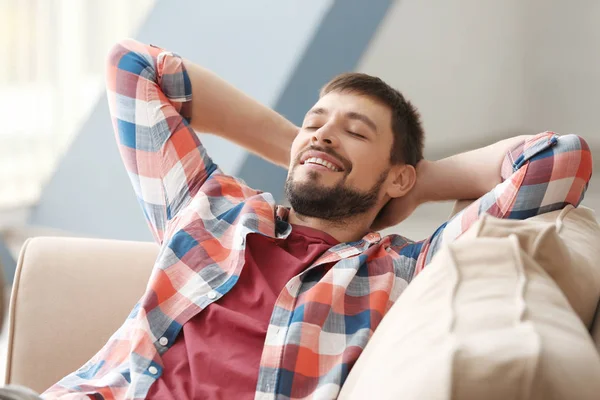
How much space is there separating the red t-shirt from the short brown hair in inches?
12.5

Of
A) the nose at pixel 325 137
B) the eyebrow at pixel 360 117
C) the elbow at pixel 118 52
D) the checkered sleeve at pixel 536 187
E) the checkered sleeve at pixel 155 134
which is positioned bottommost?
the checkered sleeve at pixel 155 134

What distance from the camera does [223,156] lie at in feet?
8.96

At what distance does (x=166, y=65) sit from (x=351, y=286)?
0.66 meters

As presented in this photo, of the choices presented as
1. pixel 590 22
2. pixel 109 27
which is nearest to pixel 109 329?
pixel 109 27

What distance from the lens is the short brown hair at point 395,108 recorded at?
5.56 feet

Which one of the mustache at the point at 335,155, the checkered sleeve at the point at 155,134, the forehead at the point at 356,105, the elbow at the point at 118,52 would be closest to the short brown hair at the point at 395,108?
the forehead at the point at 356,105

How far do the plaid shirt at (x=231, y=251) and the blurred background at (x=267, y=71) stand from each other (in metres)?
0.98

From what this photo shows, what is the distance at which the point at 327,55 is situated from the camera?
2699 millimetres

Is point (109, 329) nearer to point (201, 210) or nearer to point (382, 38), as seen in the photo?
point (201, 210)

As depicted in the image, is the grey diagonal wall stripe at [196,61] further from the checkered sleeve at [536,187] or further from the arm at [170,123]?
the checkered sleeve at [536,187]

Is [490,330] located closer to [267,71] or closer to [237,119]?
[237,119]

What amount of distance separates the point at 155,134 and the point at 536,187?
0.77 m

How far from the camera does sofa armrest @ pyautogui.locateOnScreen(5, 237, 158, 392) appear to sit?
5.03 feet

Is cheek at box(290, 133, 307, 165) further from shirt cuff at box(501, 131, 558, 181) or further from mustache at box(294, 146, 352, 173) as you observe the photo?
shirt cuff at box(501, 131, 558, 181)
